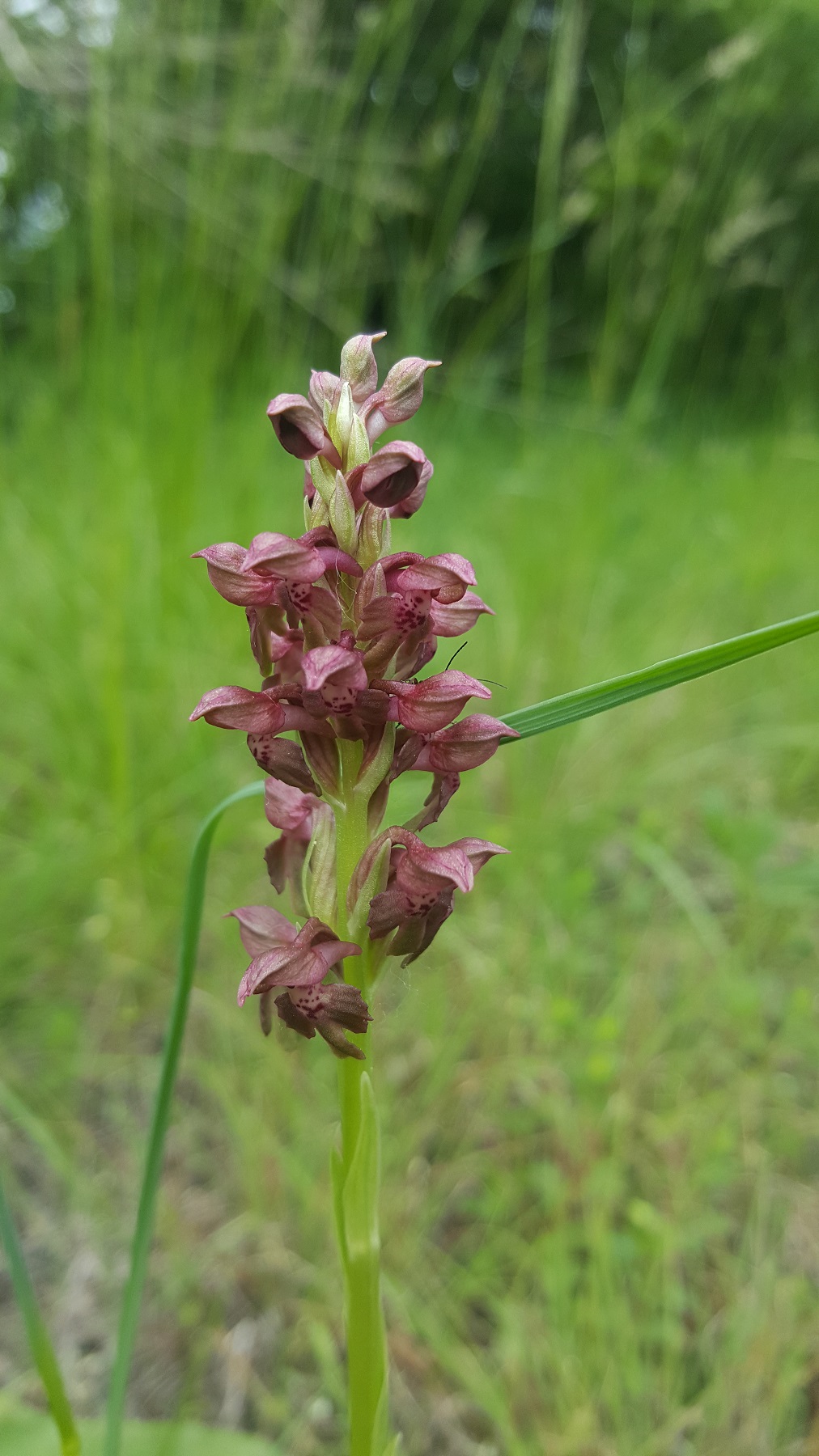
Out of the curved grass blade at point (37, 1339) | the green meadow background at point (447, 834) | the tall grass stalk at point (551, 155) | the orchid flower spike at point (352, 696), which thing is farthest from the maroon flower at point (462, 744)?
the tall grass stalk at point (551, 155)

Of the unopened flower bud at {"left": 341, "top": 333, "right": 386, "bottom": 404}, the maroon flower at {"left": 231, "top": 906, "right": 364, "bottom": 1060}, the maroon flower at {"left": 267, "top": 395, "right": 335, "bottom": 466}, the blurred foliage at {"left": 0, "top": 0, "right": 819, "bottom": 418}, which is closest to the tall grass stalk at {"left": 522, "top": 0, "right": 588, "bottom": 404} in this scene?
the blurred foliage at {"left": 0, "top": 0, "right": 819, "bottom": 418}

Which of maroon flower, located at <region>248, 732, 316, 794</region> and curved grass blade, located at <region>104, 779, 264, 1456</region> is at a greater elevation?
maroon flower, located at <region>248, 732, 316, 794</region>

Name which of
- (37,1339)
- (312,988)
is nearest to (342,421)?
(312,988)

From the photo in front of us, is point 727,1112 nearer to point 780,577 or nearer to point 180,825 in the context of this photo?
point 180,825

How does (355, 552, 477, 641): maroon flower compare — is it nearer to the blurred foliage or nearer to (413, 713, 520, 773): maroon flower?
(413, 713, 520, 773): maroon flower

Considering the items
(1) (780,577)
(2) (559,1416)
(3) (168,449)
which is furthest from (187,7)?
(1) (780,577)

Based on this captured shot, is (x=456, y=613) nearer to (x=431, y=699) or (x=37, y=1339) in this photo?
(x=431, y=699)
